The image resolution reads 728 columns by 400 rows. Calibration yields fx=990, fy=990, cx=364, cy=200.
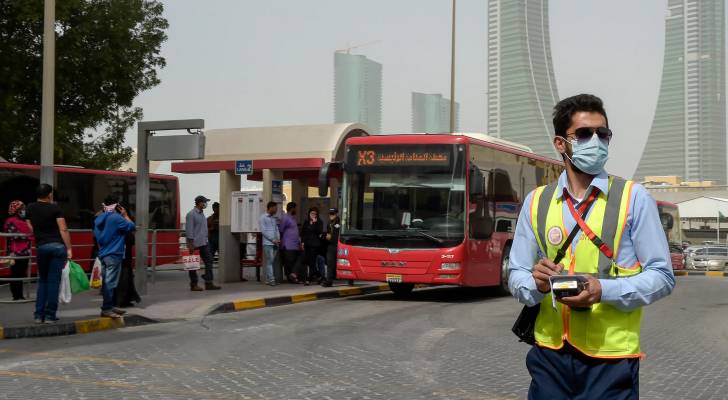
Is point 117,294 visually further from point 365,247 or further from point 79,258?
point 79,258

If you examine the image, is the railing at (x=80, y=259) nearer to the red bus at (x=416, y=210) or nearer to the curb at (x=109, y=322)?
the curb at (x=109, y=322)

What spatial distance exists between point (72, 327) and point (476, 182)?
7989 mm

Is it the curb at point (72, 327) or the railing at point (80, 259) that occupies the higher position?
the railing at point (80, 259)

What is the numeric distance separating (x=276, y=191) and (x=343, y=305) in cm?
544

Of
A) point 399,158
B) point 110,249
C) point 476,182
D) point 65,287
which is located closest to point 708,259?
point 476,182

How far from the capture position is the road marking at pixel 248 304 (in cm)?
1608

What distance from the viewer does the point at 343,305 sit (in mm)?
17094

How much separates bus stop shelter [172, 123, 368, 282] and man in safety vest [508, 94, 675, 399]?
58.3 ft

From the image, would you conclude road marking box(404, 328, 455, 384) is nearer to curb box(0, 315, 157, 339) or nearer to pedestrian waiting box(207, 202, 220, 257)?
curb box(0, 315, 157, 339)

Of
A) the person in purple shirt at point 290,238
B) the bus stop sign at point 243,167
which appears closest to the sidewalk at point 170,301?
the person in purple shirt at point 290,238

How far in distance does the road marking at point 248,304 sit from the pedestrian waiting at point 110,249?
10.0ft

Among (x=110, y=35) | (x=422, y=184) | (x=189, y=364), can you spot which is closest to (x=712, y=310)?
(x=422, y=184)

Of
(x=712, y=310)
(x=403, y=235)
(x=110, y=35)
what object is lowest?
(x=712, y=310)

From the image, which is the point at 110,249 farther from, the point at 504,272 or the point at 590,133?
the point at 590,133
